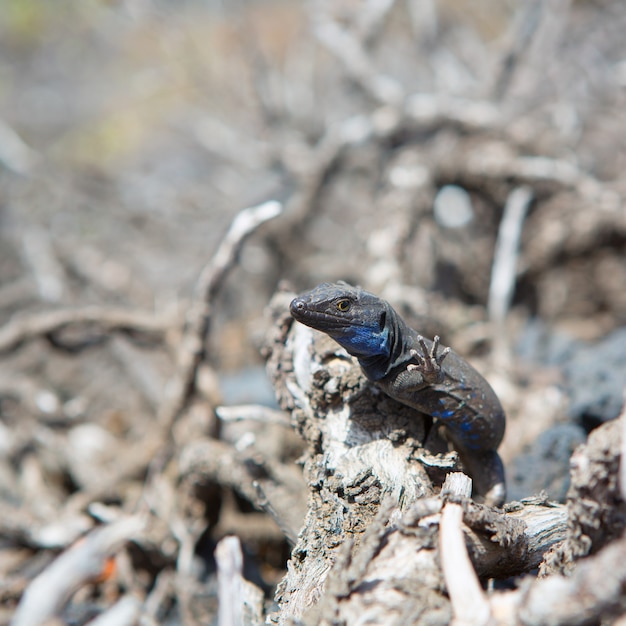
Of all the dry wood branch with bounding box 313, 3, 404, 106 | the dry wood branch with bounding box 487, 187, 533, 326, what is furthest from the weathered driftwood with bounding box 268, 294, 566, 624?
the dry wood branch with bounding box 313, 3, 404, 106

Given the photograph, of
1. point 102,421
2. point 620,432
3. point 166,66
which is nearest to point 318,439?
point 620,432

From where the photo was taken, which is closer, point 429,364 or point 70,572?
point 429,364

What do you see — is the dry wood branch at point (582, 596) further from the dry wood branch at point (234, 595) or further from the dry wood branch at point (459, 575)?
the dry wood branch at point (234, 595)

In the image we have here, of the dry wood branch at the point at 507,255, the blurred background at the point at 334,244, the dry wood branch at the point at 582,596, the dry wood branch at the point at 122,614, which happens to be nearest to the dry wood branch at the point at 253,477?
the blurred background at the point at 334,244

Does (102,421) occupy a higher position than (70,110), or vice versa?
(70,110)

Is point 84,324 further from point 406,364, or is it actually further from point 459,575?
point 459,575

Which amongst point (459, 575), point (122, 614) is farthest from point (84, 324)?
point (459, 575)

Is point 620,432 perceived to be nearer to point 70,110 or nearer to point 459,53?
point 459,53

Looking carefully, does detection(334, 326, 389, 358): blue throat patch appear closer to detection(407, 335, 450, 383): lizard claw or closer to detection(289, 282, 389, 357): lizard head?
detection(289, 282, 389, 357): lizard head
